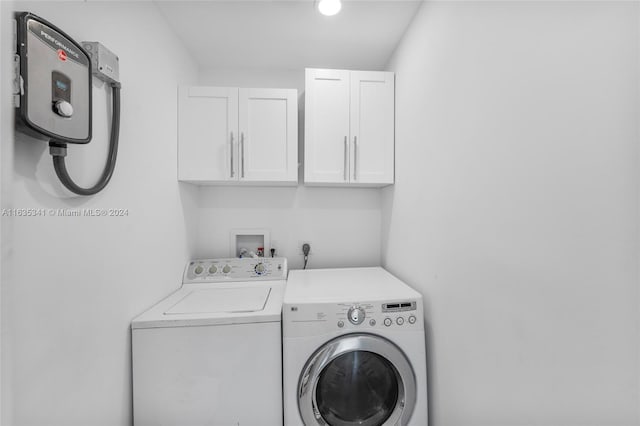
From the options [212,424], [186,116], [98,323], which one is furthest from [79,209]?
[212,424]

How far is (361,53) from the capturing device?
1.80 metres

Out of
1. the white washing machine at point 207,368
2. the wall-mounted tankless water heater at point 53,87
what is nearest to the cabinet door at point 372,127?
the white washing machine at point 207,368

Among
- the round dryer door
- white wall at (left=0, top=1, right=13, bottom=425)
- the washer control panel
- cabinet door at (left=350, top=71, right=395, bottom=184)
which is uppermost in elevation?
cabinet door at (left=350, top=71, right=395, bottom=184)

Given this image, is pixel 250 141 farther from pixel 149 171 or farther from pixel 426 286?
pixel 426 286

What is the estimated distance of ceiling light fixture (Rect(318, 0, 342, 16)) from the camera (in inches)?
51.4

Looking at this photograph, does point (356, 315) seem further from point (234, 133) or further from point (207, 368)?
point (234, 133)

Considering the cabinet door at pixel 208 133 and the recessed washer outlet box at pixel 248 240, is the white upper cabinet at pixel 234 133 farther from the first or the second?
the recessed washer outlet box at pixel 248 240

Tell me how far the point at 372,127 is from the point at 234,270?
1.47 meters

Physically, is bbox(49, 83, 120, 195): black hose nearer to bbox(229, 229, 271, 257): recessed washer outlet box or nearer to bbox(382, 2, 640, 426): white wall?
bbox(229, 229, 271, 257): recessed washer outlet box

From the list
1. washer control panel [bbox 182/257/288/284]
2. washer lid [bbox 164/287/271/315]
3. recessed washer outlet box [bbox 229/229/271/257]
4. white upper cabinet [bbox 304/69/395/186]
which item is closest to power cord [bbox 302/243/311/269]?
washer control panel [bbox 182/257/288/284]

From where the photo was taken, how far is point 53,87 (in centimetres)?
69

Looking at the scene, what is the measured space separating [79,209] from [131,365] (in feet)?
2.63

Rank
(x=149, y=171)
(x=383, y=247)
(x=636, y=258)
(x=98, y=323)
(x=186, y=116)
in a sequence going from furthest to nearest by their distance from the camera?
1. (x=383, y=247)
2. (x=186, y=116)
3. (x=149, y=171)
4. (x=98, y=323)
5. (x=636, y=258)

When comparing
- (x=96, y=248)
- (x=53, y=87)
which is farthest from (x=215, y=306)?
(x=53, y=87)
